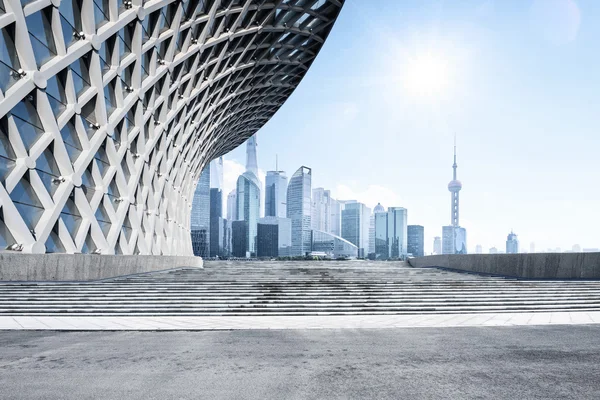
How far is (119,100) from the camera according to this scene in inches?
941

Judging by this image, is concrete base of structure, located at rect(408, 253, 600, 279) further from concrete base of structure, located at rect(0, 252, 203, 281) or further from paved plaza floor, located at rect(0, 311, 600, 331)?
concrete base of structure, located at rect(0, 252, 203, 281)

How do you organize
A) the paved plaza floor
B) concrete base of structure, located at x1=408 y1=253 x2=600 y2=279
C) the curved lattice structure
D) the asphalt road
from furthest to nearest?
concrete base of structure, located at x1=408 y1=253 x2=600 y2=279
the curved lattice structure
the paved plaza floor
the asphalt road

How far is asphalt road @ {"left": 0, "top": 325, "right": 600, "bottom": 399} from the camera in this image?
18.4ft

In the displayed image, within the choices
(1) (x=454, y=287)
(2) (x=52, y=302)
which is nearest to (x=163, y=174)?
(2) (x=52, y=302)

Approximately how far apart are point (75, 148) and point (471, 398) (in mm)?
20537

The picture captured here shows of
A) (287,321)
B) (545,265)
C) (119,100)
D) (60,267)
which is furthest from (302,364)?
(119,100)

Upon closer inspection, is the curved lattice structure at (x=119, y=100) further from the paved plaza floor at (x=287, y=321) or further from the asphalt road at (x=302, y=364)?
the asphalt road at (x=302, y=364)

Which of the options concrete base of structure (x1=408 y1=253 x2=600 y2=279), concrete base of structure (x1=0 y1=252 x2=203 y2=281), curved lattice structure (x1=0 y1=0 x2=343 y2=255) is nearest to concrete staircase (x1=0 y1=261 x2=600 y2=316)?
concrete base of structure (x1=0 y1=252 x2=203 y2=281)

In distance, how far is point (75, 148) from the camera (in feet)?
67.5

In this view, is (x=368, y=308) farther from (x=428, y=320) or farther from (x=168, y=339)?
(x=168, y=339)

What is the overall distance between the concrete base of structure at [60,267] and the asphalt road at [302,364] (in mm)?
6724

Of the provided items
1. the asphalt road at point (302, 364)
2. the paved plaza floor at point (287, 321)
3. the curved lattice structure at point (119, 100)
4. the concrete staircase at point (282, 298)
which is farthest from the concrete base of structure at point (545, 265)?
the curved lattice structure at point (119, 100)

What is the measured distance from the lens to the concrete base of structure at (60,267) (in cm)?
1477

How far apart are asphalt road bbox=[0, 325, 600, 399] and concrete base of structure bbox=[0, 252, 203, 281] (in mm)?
6724
